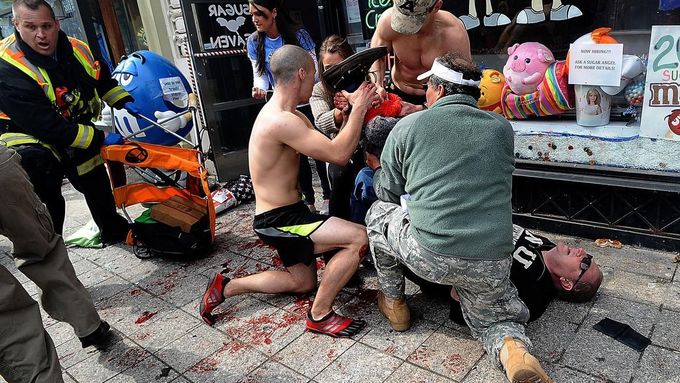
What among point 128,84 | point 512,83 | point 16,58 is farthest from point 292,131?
point 128,84

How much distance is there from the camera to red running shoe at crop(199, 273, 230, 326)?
304cm

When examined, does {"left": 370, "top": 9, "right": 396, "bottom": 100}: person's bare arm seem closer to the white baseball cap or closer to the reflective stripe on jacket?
the white baseball cap

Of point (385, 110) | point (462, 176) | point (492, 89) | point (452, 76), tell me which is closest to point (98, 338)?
point (385, 110)

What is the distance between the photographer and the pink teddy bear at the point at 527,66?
3.49m

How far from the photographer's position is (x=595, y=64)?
3.23 meters

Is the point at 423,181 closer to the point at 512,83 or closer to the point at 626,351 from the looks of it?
the point at 626,351

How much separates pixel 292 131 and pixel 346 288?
3.97 ft

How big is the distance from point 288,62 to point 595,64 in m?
2.06

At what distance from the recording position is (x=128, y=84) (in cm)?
493

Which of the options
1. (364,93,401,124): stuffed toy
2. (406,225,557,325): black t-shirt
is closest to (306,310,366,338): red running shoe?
(406,225,557,325): black t-shirt

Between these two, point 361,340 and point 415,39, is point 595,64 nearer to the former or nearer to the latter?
point 415,39

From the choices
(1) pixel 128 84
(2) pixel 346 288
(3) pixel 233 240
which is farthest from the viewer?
(1) pixel 128 84

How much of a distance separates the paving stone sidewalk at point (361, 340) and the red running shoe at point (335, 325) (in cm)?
5

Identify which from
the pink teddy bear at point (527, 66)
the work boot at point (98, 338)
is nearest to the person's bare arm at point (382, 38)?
the pink teddy bear at point (527, 66)
